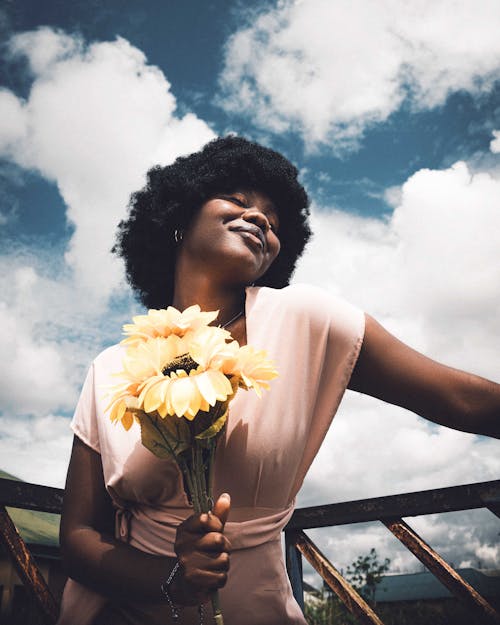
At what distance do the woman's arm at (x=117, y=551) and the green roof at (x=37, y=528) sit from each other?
29.5ft

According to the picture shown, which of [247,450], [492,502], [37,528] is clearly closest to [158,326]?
[247,450]

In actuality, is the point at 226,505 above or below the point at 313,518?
below

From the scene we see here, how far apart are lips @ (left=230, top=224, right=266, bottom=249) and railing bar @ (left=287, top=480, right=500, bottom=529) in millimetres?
1429

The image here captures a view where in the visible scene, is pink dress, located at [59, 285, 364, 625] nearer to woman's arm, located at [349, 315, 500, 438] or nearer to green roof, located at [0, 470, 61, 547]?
woman's arm, located at [349, 315, 500, 438]

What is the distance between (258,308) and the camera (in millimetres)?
1770

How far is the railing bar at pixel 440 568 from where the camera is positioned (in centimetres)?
215

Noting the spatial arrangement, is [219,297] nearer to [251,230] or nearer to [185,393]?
[251,230]

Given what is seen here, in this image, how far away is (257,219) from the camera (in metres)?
1.98

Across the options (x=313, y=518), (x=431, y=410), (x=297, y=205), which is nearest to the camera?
(x=431, y=410)

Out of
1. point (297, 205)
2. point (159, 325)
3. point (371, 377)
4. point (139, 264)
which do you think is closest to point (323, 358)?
point (371, 377)

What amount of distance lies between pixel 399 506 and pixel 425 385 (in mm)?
1199

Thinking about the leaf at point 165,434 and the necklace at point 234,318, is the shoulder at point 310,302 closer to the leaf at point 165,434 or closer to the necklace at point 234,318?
the necklace at point 234,318

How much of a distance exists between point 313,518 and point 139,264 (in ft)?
5.82

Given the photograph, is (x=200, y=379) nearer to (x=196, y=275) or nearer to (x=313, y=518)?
(x=196, y=275)
